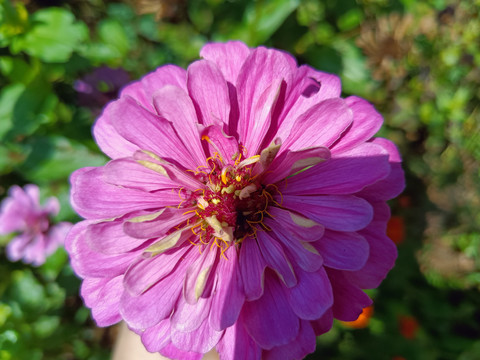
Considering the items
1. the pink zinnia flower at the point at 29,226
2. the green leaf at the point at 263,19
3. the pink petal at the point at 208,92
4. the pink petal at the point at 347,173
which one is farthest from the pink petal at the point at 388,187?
the pink zinnia flower at the point at 29,226

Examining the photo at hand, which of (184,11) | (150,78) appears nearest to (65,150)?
(150,78)

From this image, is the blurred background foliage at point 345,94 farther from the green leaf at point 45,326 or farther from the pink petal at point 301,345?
Answer: the pink petal at point 301,345

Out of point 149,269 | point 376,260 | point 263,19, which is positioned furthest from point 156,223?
point 263,19

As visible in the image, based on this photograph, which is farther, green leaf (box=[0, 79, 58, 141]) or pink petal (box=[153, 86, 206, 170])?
green leaf (box=[0, 79, 58, 141])

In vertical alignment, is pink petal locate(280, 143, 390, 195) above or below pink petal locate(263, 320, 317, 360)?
above

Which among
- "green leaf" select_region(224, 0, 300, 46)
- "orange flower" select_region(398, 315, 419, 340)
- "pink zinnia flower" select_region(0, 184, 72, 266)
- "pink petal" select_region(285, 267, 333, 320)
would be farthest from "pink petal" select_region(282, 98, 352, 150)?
"orange flower" select_region(398, 315, 419, 340)

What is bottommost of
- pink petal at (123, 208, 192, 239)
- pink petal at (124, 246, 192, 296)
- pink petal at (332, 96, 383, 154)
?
pink petal at (124, 246, 192, 296)

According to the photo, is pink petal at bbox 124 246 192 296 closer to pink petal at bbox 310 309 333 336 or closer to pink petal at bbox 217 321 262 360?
pink petal at bbox 217 321 262 360

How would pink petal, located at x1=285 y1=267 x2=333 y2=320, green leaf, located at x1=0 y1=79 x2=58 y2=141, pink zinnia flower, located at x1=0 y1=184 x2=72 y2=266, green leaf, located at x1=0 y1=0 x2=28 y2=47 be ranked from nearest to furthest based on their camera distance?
pink petal, located at x1=285 y1=267 x2=333 y2=320 < green leaf, located at x1=0 y1=0 x2=28 y2=47 < green leaf, located at x1=0 y1=79 x2=58 y2=141 < pink zinnia flower, located at x1=0 y1=184 x2=72 y2=266
